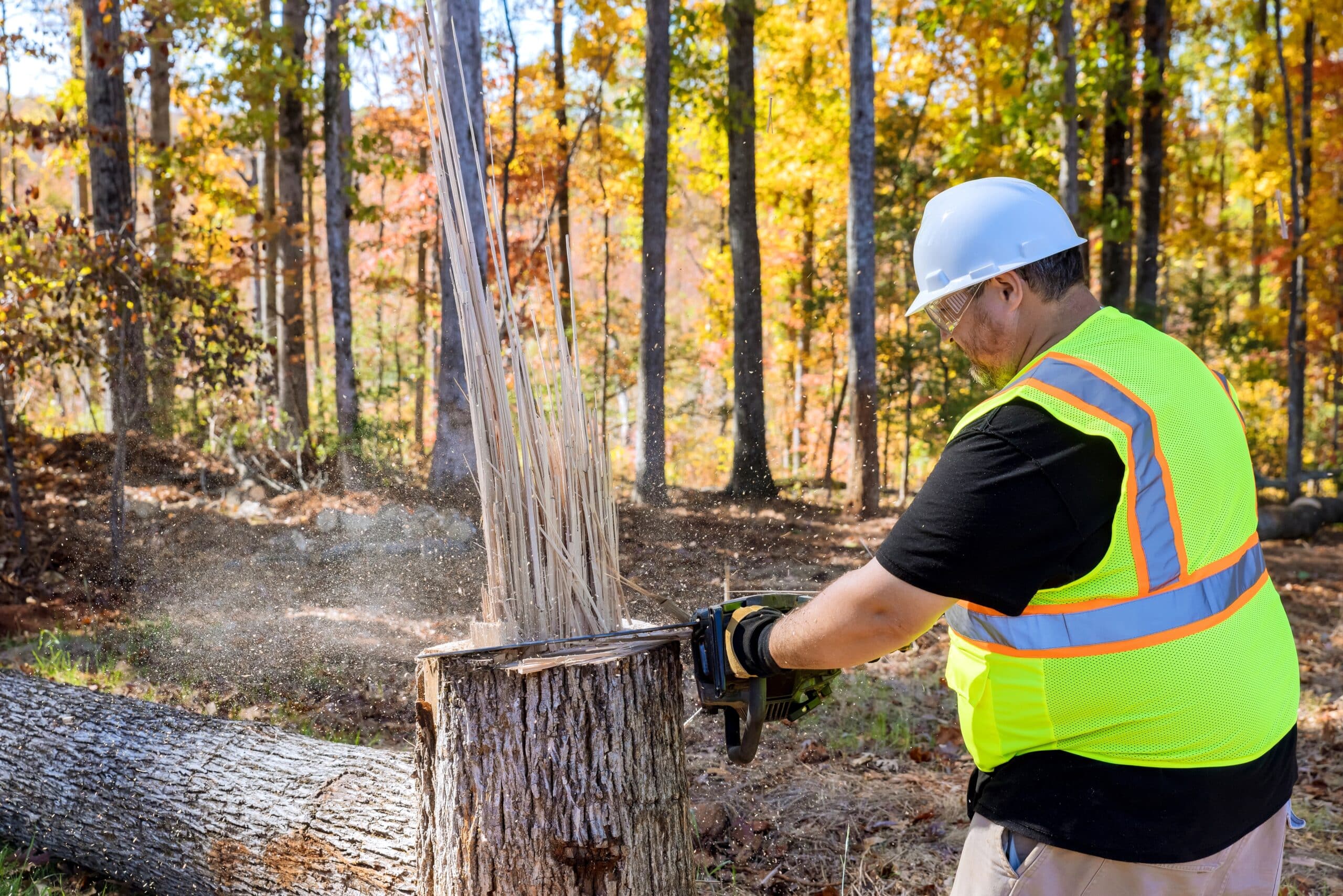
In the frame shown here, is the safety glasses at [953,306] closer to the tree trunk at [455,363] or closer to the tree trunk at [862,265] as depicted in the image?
the tree trunk at [455,363]

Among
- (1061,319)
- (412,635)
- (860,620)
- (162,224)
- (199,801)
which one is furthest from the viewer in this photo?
(162,224)

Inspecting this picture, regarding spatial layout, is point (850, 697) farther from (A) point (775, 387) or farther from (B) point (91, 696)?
(A) point (775, 387)

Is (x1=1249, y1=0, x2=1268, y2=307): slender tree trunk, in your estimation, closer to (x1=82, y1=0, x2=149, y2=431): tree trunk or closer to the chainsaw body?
(x1=82, y1=0, x2=149, y2=431): tree trunk

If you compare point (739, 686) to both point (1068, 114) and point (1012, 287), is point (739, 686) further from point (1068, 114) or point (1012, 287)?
point (1068, 114)

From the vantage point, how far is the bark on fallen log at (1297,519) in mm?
9609

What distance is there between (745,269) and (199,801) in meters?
8.47

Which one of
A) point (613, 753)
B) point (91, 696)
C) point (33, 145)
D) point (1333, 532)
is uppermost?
point (33, 145)

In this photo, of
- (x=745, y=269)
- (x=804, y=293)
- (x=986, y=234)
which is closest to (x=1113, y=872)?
(x=986, y=234)

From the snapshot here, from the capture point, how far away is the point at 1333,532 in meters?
10.1

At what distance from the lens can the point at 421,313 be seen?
16516 mm

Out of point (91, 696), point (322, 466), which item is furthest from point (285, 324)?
point (91, 696)

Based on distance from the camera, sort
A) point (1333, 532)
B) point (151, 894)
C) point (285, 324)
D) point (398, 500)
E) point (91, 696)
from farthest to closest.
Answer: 1. point (285, 324)
2. point (1333, 532)
3. point (398, 500)
4. point (91, 696)
5. point (151, 894)

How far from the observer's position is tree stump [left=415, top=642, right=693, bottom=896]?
2.05m

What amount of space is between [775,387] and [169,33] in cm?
→ 1593
